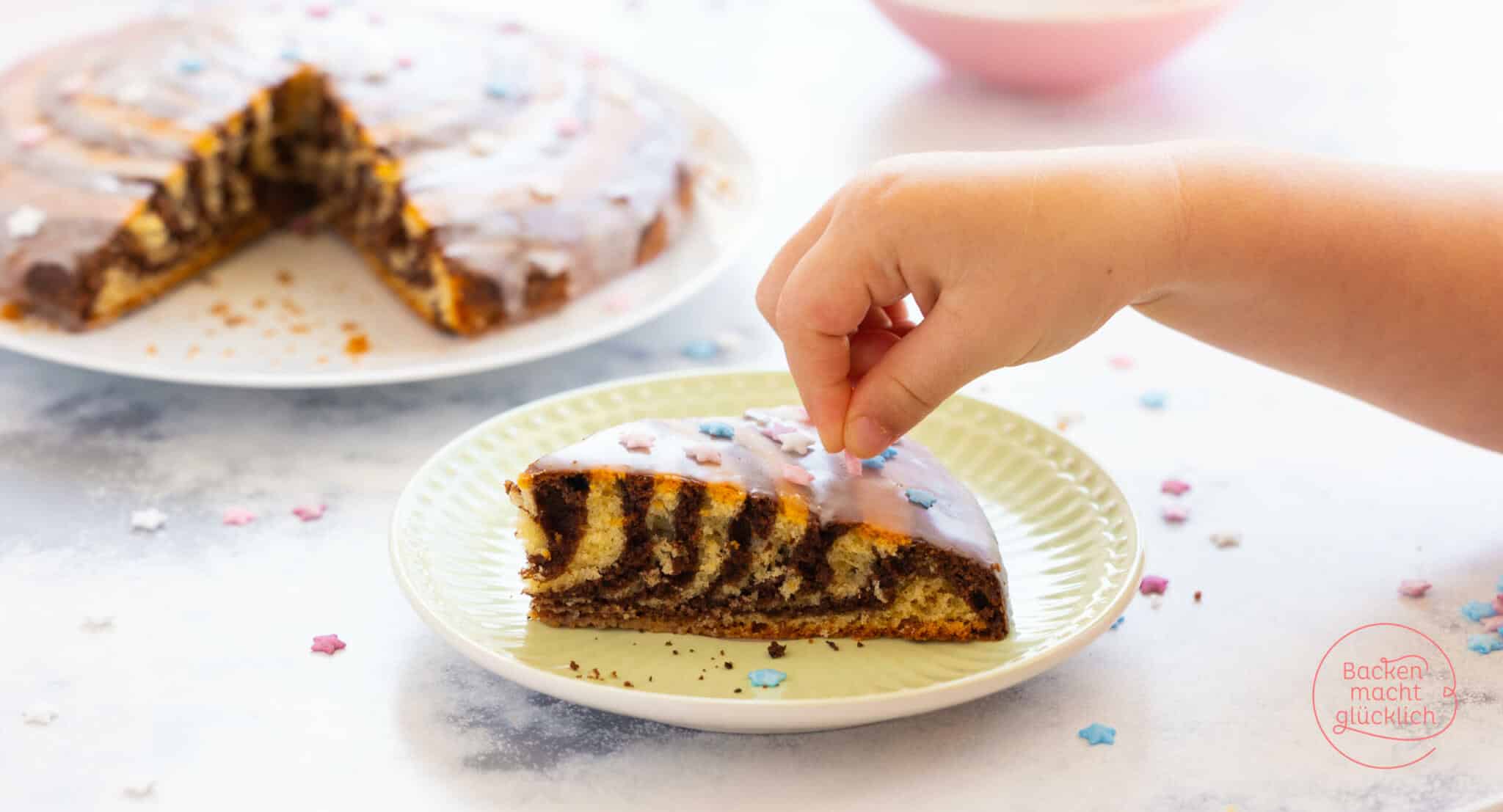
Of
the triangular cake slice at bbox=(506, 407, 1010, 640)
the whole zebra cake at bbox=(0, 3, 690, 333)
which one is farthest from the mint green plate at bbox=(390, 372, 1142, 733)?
the whole zebra cake at bbox=(0, 3, 690, 333)

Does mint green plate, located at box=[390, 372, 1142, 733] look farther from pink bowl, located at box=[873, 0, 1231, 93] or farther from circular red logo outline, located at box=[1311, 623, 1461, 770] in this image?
pink bowl, located at box=[873, 0, 1231, 93]

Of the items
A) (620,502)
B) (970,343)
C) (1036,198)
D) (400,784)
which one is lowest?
(400,784)

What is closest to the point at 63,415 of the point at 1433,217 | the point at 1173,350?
the point at 1173,350

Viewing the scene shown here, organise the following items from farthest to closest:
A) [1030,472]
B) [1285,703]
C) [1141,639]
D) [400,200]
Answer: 1. [400,200]
2. [1030,472]
3. [1141,639]
4. [1285,703]

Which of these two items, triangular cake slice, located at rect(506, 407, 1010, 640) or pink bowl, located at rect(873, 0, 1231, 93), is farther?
pink bowl, located at rect(873, 0, 1231, 93)

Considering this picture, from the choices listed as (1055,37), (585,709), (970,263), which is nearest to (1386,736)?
(970,263)

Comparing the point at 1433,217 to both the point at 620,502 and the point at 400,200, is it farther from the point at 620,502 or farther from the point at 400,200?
the point at 400,200
